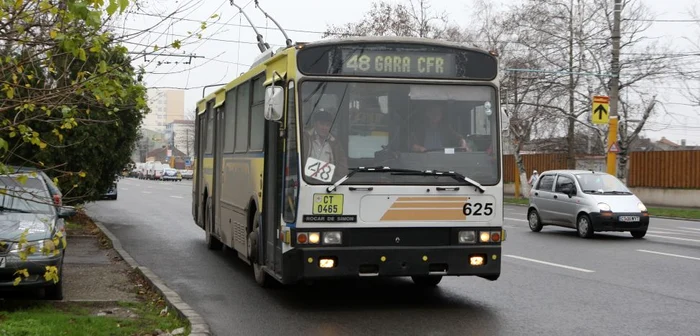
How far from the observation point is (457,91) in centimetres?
974

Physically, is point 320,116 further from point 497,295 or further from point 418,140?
point 497,295

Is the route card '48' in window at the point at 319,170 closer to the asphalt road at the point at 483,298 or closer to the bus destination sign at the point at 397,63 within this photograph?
the bus destination sign at the point at 397,63

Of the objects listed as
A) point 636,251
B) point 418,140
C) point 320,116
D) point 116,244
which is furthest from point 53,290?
point 636,251

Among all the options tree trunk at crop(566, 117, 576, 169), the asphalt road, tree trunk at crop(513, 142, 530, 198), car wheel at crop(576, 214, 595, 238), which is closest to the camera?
the asphalt road

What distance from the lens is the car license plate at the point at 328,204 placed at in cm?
916

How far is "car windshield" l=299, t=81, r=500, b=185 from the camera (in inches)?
364

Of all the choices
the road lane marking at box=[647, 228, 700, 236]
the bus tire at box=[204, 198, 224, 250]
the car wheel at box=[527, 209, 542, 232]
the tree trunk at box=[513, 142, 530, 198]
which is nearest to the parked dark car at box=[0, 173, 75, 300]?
the bus tire at box=[204, 198, 224, 250]

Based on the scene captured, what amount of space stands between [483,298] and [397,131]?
2620 millimetres

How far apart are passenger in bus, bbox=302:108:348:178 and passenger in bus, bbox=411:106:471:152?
824mm

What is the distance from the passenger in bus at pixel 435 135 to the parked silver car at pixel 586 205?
11.2 meters

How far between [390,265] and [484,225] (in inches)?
46.0

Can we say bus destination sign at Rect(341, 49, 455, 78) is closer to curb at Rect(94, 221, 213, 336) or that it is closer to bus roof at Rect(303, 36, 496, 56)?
bus roof at Rect(303, 36, 496, 56)

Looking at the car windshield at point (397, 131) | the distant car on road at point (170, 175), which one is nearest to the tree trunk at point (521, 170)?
the car windshield at point (397, 131)

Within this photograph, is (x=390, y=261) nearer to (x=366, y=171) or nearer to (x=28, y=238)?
(x=366, y=171)
